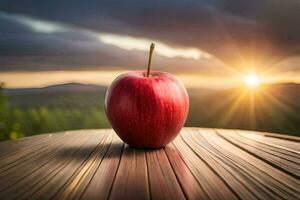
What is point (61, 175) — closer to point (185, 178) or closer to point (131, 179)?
point (131, 179)

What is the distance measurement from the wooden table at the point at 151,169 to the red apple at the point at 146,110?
6 centimetres

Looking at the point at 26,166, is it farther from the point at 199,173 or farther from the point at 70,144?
the point at 199,173

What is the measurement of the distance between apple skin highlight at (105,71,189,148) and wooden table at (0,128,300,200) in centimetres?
6

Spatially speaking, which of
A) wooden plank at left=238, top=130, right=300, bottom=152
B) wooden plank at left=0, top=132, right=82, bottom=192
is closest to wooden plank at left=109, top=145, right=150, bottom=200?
wooden plank at left=0, top=132, right=82, bottom=192

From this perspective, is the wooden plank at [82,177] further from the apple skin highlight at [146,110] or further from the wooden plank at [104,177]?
the apple skin highlight at [146,110]

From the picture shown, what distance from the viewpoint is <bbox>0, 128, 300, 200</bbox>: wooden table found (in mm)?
879

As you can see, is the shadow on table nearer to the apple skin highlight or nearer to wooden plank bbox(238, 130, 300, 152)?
the apple skin highlight

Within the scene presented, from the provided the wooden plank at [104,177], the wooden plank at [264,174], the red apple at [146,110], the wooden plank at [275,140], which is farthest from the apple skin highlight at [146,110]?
the wooden plank at [275,140]

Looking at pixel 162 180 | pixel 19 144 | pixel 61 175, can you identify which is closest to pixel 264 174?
pixel 162 180

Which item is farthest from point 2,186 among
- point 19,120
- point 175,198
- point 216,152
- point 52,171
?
point 19,120

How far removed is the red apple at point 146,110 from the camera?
148cm

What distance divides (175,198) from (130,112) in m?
0.69

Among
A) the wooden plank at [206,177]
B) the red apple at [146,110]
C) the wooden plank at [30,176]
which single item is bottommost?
the wooden plank at [30,176]

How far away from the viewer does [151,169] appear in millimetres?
1110
